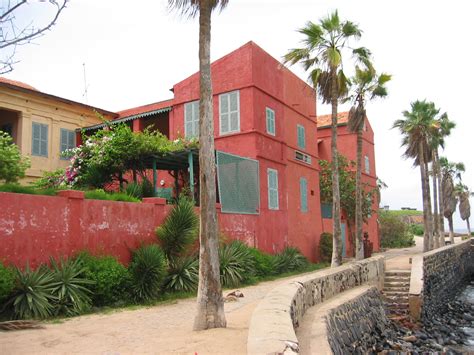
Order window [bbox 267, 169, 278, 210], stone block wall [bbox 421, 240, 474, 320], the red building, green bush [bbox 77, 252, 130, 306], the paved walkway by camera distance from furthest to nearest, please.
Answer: window [bbox 267, 169, 278, 210] → stone block wall [bbox 421, 240, 474, 320] → the red building → green bush [bbox 77, 252, 130, 306] → the paved walkway

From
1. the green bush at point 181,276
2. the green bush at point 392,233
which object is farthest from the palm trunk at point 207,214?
the green bush at point 392,233

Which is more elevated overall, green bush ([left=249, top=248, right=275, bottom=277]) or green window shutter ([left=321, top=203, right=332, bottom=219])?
green window shutter ([left=321, top=203, right=332, bottom=219])

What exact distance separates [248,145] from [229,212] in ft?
10.4

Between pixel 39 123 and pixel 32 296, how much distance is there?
13262 millimetres

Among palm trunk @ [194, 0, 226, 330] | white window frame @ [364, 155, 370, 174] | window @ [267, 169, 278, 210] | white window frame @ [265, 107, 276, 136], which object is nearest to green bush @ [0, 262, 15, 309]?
palm trunk @ [194, 0, 226, 330]

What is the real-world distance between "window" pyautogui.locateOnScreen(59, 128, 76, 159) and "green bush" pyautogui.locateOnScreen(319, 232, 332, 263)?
488 inches

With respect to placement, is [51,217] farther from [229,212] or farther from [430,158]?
[430,158]

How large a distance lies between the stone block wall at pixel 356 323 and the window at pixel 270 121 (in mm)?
7888

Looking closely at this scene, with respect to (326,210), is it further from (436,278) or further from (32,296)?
(32,296)

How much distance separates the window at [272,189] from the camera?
18.6 meters

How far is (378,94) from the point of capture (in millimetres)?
19516

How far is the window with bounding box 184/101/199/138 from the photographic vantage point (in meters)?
19.3

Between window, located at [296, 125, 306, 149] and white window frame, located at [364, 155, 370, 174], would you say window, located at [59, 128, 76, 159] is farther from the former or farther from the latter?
white window frame, located at [364, 155, 370, 174]

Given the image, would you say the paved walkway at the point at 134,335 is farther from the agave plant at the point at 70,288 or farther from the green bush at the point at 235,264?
the green bush at the point at 235,264
